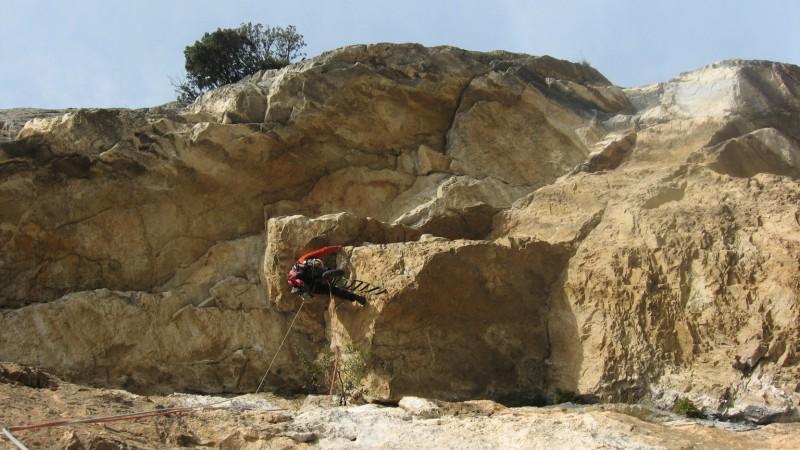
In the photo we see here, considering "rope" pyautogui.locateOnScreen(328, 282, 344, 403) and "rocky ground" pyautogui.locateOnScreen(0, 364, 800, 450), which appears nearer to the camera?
"rocky ground" pyautogui.locateOnScreen(0, 364, 800, 450)

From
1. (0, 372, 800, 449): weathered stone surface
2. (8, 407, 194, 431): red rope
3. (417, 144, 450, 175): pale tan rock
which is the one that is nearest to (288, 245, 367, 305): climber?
(0, 372, 800, 449): weathered stone surface

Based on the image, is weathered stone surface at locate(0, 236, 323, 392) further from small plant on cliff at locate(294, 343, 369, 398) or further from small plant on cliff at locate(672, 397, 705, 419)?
small plant on cliff at locate(672, 397, 705, 419)

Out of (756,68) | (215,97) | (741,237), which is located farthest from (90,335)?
(756,68)

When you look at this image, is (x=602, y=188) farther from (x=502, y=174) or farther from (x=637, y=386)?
(x=637, y=386)

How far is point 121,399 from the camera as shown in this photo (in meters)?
12.0

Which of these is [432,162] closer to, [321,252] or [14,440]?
[321,252]

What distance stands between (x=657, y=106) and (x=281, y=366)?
9.58 m

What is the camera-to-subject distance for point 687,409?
12750 mm

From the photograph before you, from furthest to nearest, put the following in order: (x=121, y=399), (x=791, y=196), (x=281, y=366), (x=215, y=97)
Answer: (x=215, y=97)
(x=281, y=366)
(x=791, y=196)
(x=121, y=399)

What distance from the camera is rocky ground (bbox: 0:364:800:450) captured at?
10.2 m

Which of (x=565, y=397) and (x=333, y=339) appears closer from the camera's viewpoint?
(x=565, y=397)

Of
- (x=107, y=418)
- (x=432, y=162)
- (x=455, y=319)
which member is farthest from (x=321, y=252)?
(x=107, y=418)

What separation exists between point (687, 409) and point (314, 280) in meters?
6.17

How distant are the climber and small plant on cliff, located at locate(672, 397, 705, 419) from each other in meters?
5.21
